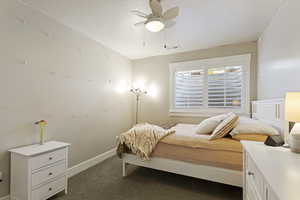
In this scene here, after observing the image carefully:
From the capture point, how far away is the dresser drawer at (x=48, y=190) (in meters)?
1.65

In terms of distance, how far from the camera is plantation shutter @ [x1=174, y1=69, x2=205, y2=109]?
3510mm

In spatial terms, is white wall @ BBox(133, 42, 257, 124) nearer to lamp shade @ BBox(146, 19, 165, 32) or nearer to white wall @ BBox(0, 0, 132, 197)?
white wall @ BBox(0, 0, 132, 197)

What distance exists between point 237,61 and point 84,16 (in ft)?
10.1

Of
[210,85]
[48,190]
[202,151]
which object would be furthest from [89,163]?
[210,85]

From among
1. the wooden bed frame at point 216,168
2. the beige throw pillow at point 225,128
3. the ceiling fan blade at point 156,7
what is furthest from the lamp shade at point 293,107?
the ceiling fan blade at point 156,7

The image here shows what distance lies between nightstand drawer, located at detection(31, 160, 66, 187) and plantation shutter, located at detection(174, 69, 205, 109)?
2715mm

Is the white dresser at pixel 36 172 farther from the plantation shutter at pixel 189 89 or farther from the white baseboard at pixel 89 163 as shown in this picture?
the plantation shutter at pixel 189 89

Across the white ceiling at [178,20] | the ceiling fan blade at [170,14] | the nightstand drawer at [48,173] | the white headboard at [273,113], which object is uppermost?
the white ceiling at [178,20]

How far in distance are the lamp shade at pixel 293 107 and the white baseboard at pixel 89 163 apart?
9.71 ft

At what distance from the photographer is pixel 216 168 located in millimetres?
1847

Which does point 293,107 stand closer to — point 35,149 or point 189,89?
point 189,89

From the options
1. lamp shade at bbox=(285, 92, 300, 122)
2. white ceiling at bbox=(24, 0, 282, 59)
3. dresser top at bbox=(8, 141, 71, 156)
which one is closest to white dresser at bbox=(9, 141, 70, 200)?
dresser top at bbox=(8, 141, 71, 156)

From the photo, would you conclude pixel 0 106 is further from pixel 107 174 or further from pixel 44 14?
pixel 107 174

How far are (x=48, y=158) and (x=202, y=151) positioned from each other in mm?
1956
